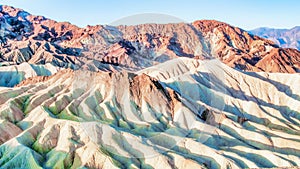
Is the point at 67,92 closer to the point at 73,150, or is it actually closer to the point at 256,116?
the point at 73,150

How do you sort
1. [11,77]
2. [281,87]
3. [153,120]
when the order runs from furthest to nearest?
[11,77] → [281,87] → [153,120]

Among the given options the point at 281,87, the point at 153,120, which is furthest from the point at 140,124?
the point at 281,87

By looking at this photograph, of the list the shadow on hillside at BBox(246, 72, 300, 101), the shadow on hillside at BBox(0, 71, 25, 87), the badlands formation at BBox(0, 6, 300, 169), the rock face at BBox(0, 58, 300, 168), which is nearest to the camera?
the rock face at BBox(0, 58, 300, 168)

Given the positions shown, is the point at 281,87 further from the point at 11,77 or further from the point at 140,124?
the point at 11,77

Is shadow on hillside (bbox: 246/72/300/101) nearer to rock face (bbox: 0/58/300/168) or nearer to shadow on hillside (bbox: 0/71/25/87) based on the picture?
rock face (bbox: 0/58/300/168)

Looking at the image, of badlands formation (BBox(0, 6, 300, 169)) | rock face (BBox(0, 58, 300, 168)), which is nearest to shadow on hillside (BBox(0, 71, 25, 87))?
badlands formation (BBox(0, 6, 300, 169))

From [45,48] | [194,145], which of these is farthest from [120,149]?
[45,48]

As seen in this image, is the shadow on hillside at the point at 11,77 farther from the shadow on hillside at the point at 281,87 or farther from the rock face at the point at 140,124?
the shadow on hillside at the point at 281,87

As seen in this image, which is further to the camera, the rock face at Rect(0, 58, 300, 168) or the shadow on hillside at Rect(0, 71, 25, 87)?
the shadow on hillside at Rect(0, 71, 25, 87)
